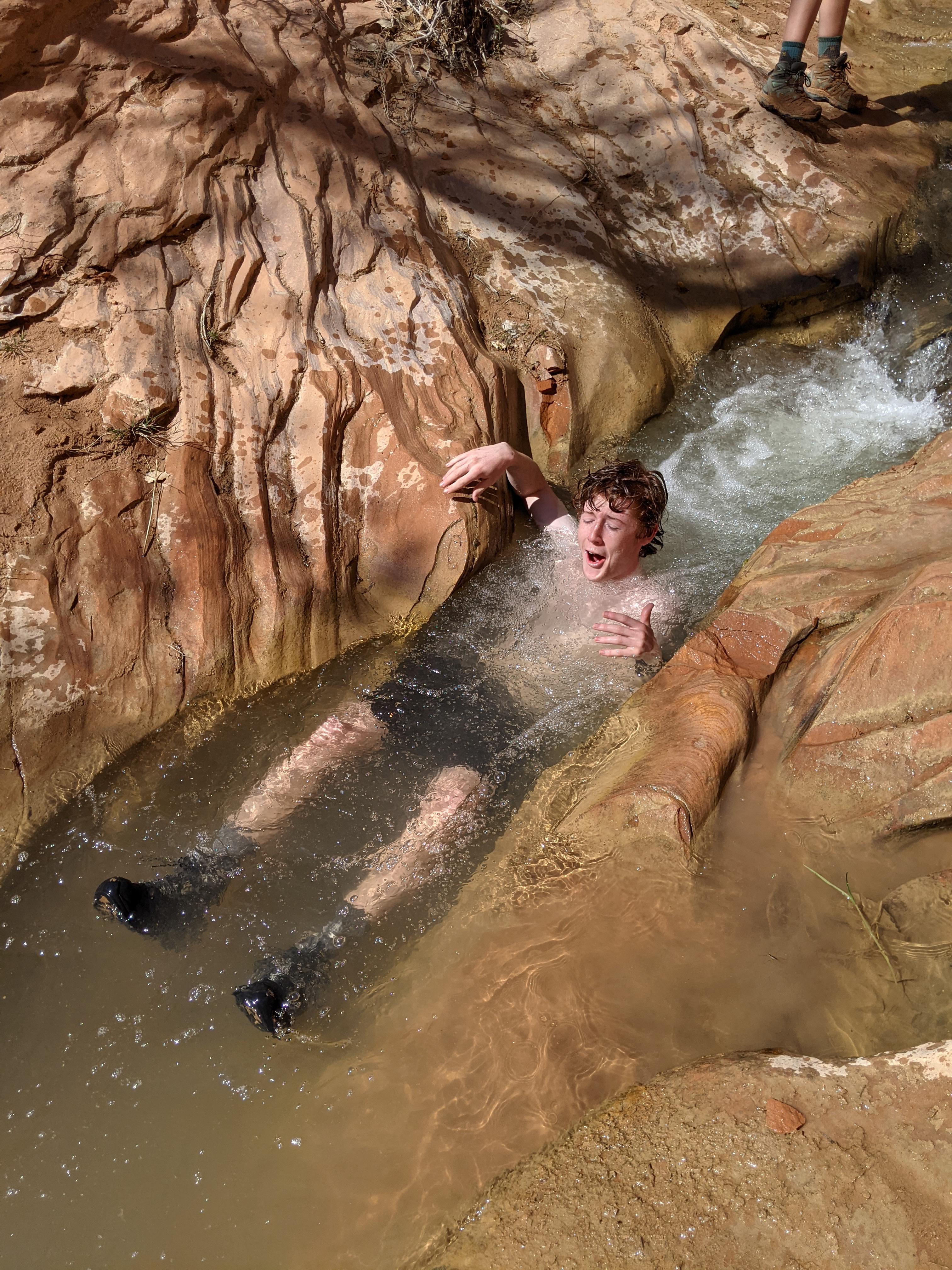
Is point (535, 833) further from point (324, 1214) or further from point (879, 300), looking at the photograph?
point (879, 300)

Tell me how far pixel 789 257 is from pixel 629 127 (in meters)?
1.34

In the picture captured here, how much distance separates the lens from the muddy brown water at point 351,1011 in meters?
2.14

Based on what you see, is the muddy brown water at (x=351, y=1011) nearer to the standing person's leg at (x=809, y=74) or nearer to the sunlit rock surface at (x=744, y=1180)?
the sunlit rock surface at (x=744, y=1180)

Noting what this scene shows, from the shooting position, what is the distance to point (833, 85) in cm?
624

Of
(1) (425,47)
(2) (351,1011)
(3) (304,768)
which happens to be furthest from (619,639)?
(1) (425,47)

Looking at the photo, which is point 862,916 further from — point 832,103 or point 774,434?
point 832,103

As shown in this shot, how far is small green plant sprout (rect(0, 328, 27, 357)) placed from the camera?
3.21m

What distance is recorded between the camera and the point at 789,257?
17.9 ft

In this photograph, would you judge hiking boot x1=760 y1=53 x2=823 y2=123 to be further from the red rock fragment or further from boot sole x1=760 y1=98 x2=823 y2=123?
the red rock fragment

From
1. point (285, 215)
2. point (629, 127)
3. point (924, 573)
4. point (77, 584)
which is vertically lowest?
point (924, 573)

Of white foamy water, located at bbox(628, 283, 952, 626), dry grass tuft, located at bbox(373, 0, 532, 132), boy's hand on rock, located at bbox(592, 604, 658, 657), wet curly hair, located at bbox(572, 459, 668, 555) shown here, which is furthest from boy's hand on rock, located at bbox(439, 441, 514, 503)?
dry grass tuft, located at bbox(373, 0, 532, 132)

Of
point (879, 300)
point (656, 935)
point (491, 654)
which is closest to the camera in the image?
point (656, 935)

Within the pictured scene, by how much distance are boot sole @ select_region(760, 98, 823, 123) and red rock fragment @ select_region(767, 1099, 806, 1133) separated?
6156mm

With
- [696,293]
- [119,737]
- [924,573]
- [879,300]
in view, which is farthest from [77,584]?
[879,300]
